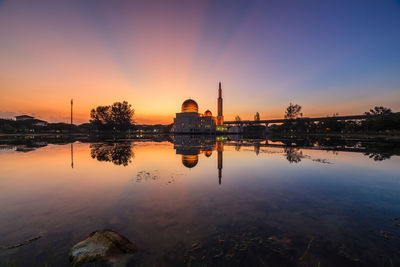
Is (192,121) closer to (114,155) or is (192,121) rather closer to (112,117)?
(112,117)

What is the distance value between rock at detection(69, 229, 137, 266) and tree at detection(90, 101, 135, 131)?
121m

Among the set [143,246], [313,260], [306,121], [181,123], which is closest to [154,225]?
[143,246]

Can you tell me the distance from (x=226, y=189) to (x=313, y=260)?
5.80 meters

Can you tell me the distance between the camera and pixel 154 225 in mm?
6250

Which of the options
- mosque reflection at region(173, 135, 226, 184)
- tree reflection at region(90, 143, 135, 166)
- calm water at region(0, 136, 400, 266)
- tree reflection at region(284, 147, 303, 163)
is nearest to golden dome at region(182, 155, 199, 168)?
mosque reflection at region(173, 135, 226, 184)

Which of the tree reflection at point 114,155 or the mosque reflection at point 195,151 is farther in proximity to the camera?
the tree reflection at point 114,155

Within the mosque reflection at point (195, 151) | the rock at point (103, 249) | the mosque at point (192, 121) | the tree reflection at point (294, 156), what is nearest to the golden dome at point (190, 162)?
the mosque reflection at point (195, 151)

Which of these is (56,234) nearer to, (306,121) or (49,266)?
(49,266)

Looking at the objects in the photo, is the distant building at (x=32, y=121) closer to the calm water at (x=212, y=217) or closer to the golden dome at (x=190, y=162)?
the golden dome at (x=190, y=162)

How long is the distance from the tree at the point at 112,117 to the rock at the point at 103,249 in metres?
121

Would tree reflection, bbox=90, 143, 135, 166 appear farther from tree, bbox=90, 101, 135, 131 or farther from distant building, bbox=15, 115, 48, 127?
distant building, bbox=15, 115, 48, 127

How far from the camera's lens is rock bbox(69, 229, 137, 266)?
453cm

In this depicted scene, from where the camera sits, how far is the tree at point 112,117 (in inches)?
4480

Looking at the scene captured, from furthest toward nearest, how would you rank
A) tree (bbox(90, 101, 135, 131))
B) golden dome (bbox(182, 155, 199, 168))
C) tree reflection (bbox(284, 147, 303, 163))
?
1. tree (bbox(90, 101, 135, 131))
2. tree reflection (bbox(284, 147, 303, 163))
3. golden dome (bbox(182, 155, 199, 168))
